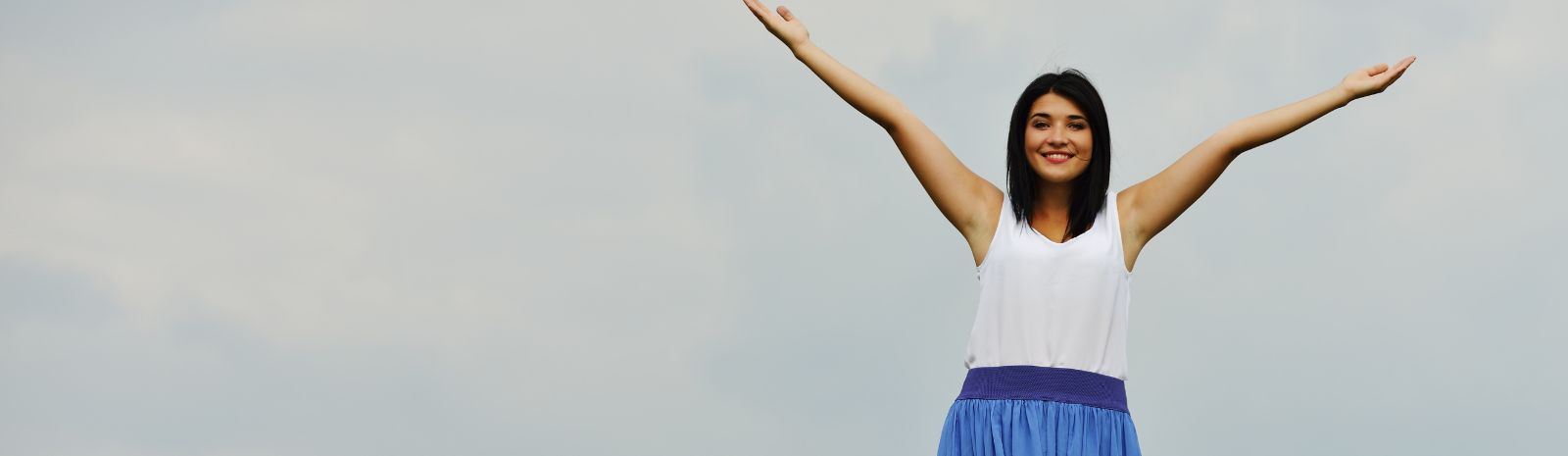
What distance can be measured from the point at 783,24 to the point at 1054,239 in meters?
1.28

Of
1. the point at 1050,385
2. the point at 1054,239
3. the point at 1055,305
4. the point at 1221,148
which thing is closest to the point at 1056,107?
the point at 1054,239

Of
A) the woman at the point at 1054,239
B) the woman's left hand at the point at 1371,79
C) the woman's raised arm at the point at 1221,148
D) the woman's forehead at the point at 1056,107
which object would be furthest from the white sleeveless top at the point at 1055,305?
the woman's left hand at the point at 1371,79

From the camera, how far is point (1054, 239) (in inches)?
253

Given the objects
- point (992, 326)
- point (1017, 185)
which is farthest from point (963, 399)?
point (1017, 185)

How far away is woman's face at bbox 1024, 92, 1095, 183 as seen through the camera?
6418mm

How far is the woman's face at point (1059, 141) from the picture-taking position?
642 cm

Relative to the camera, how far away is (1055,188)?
21.3 feet

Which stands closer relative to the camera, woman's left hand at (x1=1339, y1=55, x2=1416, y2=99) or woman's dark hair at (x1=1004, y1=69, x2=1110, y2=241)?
woman's left hand at (x1=1339, y1=55, x2=1416, y2=99)

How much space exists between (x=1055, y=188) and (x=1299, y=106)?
2.83ft

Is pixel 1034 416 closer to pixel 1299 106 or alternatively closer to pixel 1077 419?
pixel 1077 419

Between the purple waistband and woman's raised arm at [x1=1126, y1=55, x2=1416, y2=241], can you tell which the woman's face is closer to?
woman's raised arm at [x1=1126, y1=55, x2=1416, y2=241]

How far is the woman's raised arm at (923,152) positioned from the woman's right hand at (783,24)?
72 mm

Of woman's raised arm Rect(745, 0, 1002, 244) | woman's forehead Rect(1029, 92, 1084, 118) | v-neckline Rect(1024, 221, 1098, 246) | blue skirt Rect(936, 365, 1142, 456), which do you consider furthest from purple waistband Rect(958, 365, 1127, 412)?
woman's forehead Rect(1029, 92, 1084, 118)

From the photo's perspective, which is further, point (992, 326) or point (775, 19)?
point (775, 19)
